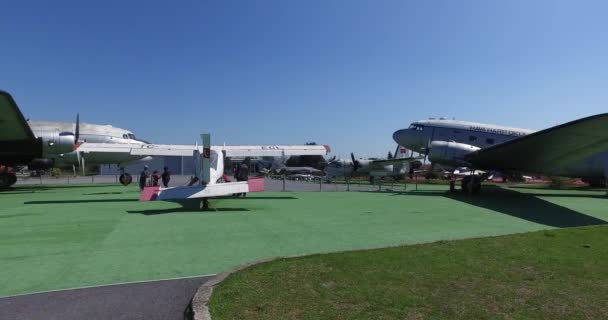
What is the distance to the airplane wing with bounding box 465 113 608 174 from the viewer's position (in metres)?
12.9

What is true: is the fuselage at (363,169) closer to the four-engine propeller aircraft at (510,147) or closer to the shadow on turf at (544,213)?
the four-engine propeller aircraft at (510,147)

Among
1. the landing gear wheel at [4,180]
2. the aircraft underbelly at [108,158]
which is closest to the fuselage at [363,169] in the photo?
the aircraft underbelly at [108,158]

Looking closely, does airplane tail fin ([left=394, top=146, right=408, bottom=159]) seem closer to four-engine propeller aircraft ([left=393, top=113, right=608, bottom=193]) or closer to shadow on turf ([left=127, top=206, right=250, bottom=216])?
four-engine propeller aircraft ([left=393, top=113, right=608, bottom=193])

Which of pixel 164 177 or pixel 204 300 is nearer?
pixel 204 300

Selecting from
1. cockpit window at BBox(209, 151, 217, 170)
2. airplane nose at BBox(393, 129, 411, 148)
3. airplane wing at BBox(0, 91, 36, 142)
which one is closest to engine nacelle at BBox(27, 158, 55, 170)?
airplane wing at BBox(0, 91, 36, 142)

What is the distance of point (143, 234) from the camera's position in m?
9.88

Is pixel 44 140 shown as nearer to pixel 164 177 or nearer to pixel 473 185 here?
pixel 164 177

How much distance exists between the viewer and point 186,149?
715 inches

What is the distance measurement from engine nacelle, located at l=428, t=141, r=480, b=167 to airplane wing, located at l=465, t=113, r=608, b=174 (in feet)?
1.51

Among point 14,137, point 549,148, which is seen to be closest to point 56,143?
point 14,137

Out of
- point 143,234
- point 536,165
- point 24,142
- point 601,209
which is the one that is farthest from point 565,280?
point 24,142

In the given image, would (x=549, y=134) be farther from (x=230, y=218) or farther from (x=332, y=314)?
(x=332, y=314)

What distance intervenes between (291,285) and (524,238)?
592 cm

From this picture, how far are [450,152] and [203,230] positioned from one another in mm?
15140
